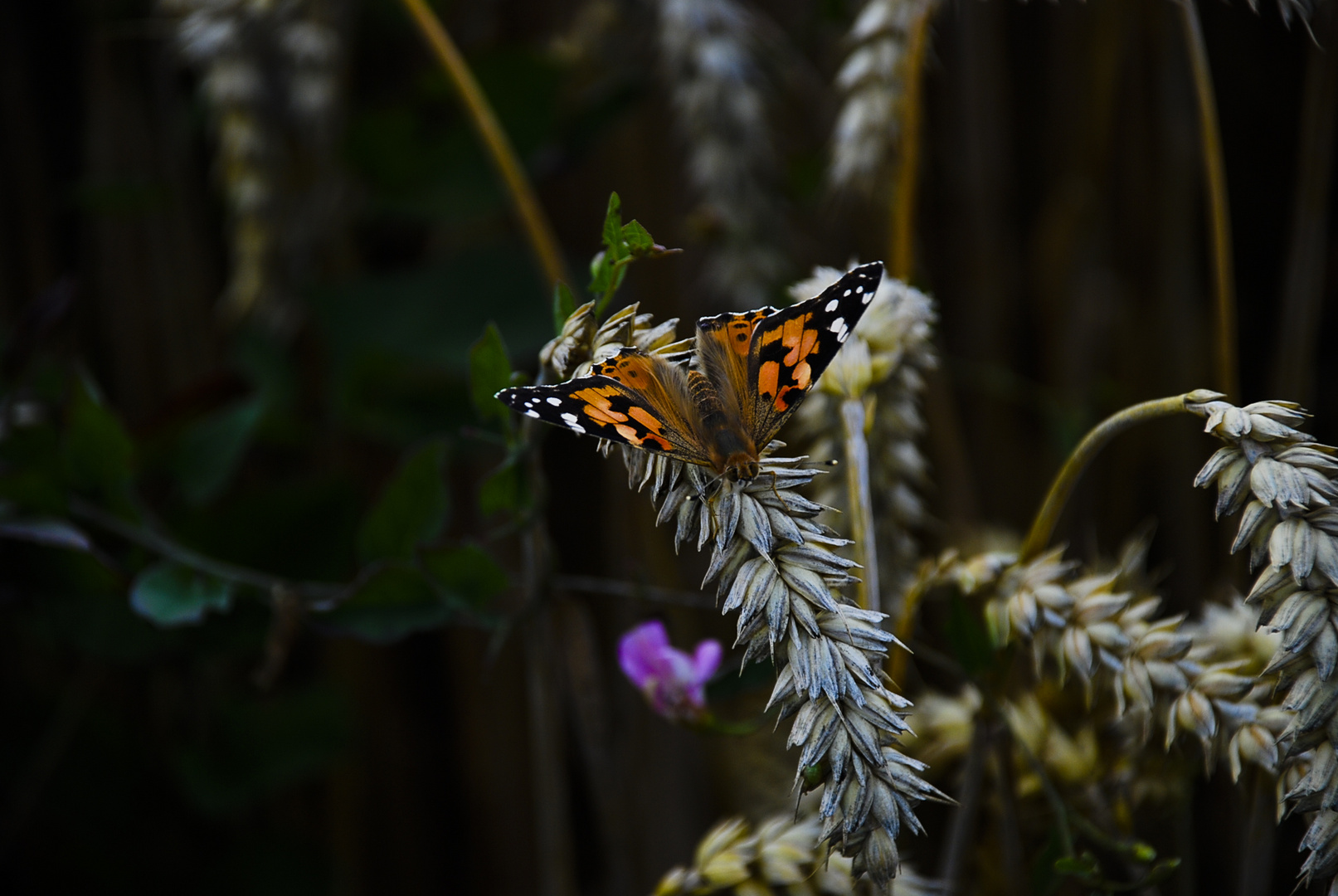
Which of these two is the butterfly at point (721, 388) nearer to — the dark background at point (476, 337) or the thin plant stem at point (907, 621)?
the thin plant stem at point (907, 621)

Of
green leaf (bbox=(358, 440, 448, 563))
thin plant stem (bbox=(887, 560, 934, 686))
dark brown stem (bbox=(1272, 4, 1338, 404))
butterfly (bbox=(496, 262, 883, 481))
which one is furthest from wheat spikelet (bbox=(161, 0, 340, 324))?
dark brown stem (bbox=(1272, 4, 1338, 404))

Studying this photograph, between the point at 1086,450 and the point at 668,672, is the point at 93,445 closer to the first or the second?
the point at 668,672

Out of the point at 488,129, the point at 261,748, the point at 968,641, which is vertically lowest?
the point at 261,748

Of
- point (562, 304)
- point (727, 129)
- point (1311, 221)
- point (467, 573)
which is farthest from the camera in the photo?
point (727, 129)

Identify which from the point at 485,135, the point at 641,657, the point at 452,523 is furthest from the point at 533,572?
the point at 452,523

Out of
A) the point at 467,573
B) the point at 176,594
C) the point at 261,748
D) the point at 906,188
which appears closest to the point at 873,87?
the point at 906,188

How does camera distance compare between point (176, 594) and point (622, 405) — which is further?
point (176, 594)

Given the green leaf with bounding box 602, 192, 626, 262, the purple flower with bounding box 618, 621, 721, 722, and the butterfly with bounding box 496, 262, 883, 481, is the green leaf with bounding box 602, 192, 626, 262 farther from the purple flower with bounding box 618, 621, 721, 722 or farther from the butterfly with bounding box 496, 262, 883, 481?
the purple flower with bounding box 618, 621, 721, 722
